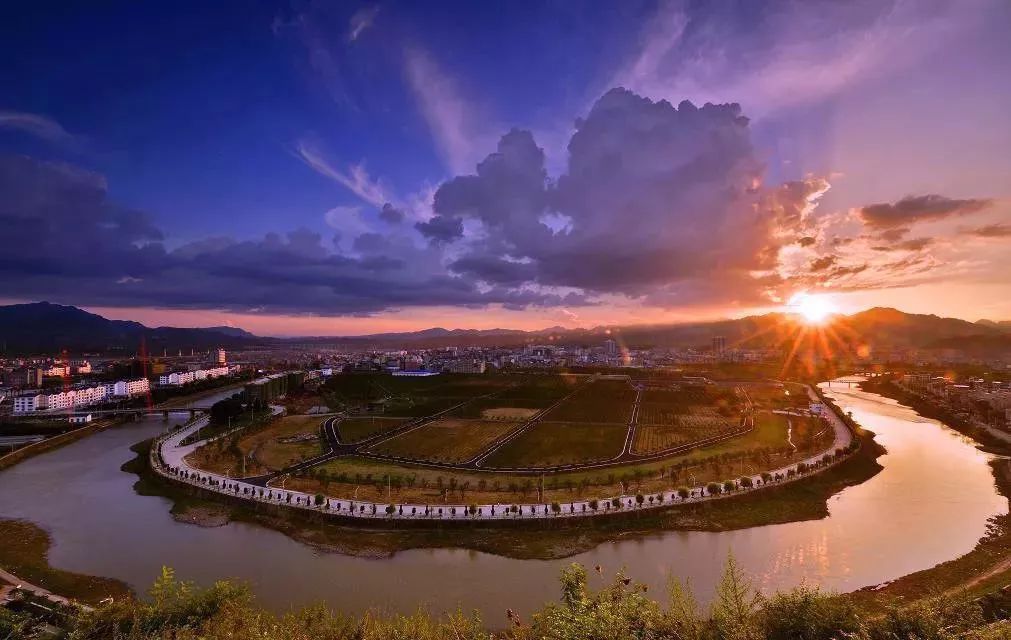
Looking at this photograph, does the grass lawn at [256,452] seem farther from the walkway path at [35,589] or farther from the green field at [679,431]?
the green field at [679,431]

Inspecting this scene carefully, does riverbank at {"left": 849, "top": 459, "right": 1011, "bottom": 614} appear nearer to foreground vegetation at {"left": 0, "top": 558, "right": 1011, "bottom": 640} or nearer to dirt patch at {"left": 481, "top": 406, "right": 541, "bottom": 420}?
foreground vegetation at {"left": 0, "top": 558, "right": 1011, "bottom": 640}

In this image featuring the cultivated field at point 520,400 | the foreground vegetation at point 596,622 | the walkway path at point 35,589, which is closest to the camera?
the foreground vegetation at point 596,622

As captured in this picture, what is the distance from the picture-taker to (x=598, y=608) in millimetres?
6684

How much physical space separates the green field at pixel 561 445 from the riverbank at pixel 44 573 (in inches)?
496

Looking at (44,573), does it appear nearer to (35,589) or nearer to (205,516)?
(35,589)

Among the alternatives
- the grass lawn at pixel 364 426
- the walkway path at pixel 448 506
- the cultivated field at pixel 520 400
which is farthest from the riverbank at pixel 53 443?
the cultivated field at pixel 520 400

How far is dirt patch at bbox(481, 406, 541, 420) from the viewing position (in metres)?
35.2

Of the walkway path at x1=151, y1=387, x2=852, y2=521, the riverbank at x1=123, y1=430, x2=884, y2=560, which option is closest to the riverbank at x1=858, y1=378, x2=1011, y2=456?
the walkway path at x1=151, y1=387, x2=852, y2=521

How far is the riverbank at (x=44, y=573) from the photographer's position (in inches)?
477

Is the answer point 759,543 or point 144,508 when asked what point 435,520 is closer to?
point 759,543

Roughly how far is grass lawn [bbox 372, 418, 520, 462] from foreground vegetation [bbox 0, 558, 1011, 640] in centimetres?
1492

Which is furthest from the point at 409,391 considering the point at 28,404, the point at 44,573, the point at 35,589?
the point at 35,589

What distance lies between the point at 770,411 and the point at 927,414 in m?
10.8

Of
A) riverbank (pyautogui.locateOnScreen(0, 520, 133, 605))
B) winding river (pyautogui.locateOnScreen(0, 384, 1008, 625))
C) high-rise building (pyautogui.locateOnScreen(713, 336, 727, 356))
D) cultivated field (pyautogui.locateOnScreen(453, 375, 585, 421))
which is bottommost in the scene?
winding river (pyautogui.locateOnScreen(0, 384, 1008, 625))
